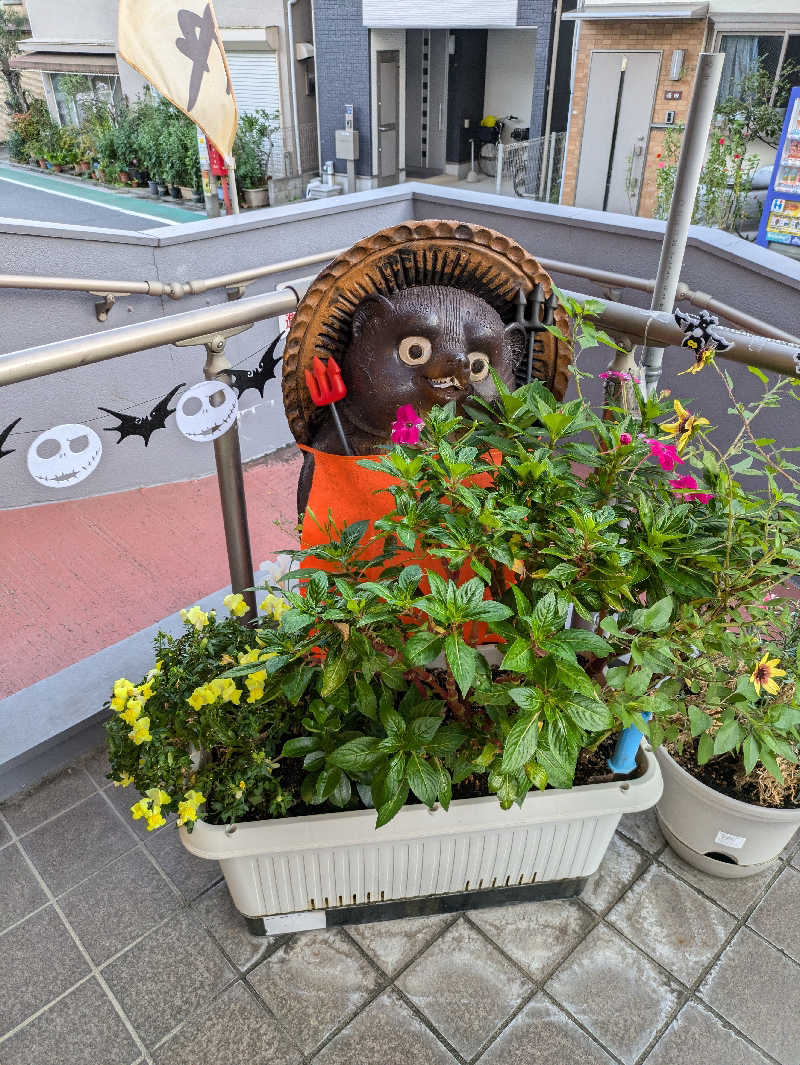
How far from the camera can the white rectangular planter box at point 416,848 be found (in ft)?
4.08

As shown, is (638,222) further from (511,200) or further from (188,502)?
(188,502)

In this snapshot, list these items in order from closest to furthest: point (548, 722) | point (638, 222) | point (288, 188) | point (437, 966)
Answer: point (548, 722), point (437, 966), point (638, 222), point (288, 188)

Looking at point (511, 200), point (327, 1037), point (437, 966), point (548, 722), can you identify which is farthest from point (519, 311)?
point (511, 200)

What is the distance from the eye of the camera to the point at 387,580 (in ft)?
3.69

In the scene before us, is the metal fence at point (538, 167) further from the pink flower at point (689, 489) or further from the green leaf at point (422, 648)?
the green leaf at point (422, 648)

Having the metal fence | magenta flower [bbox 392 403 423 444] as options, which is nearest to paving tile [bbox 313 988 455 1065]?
magenta flower [bbox 392 403 423 444]

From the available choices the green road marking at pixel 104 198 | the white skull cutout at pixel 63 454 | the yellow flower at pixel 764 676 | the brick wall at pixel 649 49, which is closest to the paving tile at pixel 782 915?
the yellow flower at pixel 764 676

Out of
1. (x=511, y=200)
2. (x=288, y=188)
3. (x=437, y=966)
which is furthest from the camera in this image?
(x=288, y=188)

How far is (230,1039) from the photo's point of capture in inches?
50.1

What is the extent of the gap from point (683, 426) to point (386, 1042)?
111cm

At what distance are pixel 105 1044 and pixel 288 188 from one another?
1142 cm

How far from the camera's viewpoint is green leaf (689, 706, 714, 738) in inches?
44.6

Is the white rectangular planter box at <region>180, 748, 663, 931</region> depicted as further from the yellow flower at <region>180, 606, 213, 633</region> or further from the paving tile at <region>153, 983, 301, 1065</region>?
the yellow flower at <region>180, 606, 213, 633</region>

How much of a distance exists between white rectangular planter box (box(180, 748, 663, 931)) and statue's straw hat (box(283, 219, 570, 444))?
0.76 meters
